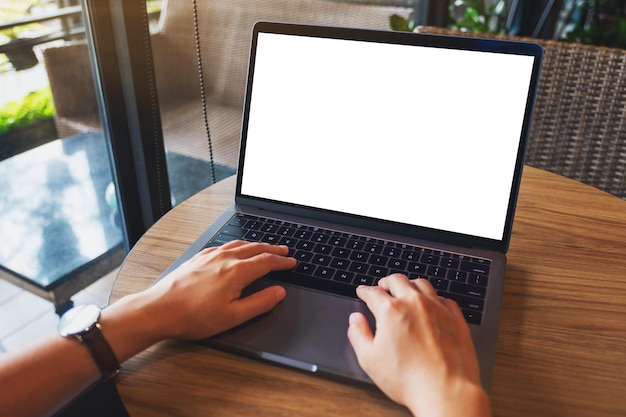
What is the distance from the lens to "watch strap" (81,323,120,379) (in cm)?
54

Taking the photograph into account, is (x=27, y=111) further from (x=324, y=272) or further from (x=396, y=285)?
(x=396, y=285)

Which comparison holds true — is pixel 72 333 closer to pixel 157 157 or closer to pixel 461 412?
pixel 461 412

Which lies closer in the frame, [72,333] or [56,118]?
[72,333]

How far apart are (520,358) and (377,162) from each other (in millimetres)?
320

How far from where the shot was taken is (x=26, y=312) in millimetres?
1605

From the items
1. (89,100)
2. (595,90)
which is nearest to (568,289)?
(595,90)

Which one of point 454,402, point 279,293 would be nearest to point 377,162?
point 279,293

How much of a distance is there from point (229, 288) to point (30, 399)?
220mm

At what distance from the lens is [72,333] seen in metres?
0.55

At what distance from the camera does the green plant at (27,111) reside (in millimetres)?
1278

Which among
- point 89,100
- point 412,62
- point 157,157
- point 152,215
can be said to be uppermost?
point 412,62

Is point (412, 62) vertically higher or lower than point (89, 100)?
higher

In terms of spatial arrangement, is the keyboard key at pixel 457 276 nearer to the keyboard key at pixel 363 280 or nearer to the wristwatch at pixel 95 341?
the keyboard key at pixel 363 280

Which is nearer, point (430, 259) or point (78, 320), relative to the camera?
point (78, 320)
